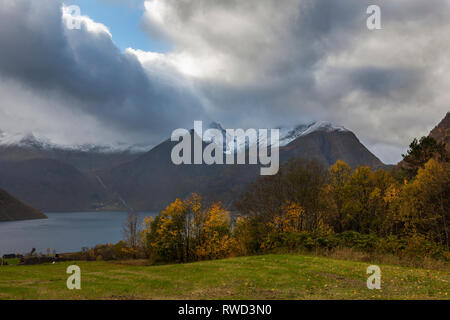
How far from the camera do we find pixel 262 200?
44.2 meters

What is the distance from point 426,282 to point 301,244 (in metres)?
17.2

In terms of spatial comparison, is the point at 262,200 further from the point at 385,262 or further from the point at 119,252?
the point at 119,252

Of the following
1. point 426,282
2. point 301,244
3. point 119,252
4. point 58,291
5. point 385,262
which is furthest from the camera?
point 119,252

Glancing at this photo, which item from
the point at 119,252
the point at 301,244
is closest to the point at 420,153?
the point at 301,244

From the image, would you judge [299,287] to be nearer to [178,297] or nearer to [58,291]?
[178,297]

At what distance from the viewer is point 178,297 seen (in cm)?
1449

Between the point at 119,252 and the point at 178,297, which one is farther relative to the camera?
the point at 119,252
